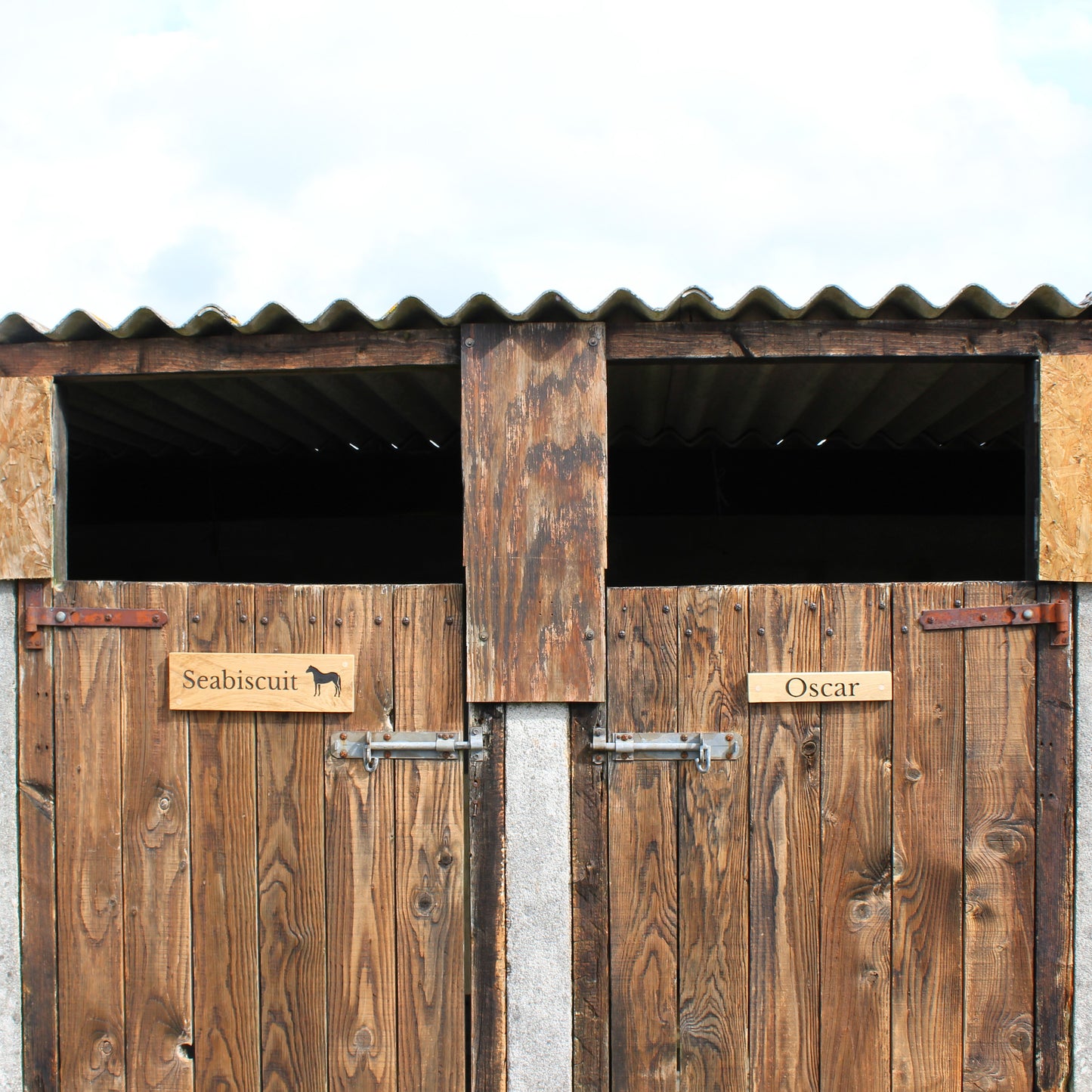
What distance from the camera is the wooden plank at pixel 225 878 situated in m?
2.59

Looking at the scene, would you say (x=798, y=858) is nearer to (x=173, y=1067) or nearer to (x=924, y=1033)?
(x=924, y=1033)

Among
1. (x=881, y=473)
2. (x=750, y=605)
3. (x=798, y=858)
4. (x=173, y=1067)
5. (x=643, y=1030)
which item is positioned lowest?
(x=173, y=1067)

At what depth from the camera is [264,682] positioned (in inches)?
101

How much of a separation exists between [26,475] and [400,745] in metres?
1.56

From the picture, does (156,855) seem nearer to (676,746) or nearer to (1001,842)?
(676,746)

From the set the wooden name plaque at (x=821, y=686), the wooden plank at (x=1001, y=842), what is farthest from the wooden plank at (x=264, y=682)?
the wooden plank at (x=1001, y=842)

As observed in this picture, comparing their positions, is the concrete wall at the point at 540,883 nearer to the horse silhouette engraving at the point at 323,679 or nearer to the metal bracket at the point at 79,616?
the horse silhouette engraving at the point at 323,679

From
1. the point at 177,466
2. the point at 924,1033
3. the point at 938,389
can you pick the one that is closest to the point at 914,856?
the point at 924,1033

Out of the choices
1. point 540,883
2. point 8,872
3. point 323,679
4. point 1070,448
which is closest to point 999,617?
point 1070,448

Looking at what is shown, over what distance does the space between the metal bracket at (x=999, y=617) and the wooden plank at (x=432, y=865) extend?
1569 millimetres

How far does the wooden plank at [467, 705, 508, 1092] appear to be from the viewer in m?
2.53

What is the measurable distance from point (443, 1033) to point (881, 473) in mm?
4129

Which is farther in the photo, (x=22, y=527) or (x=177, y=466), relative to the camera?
(x=177, y=466)

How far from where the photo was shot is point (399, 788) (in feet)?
8.41
